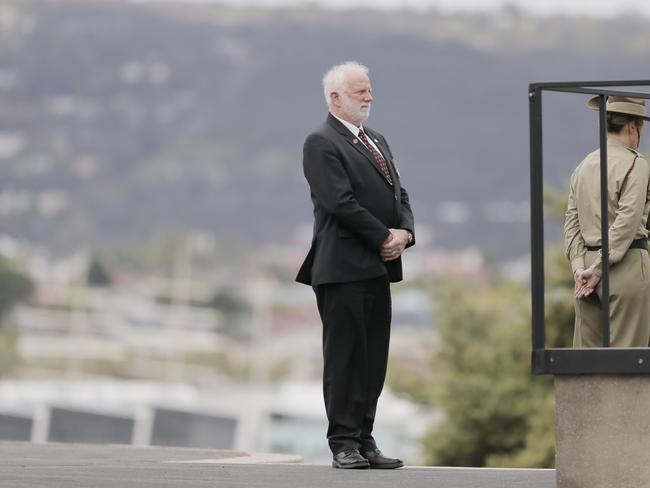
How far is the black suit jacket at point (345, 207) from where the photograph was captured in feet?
25.6

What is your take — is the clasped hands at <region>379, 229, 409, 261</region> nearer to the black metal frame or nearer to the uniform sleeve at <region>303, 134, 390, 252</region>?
the uniform sleeve at <region>303, 134, 390, 252</region>

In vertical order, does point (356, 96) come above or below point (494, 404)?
above

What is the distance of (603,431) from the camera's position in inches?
239

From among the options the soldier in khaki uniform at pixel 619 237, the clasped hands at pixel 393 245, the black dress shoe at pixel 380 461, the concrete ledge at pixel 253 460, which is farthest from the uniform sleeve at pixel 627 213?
the concrete ledge at pixel 253 460

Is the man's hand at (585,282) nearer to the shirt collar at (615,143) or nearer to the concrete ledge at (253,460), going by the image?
the shirt collar at (615,143)

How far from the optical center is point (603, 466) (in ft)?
19.8

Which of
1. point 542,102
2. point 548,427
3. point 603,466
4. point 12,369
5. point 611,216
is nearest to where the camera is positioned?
point 603,466

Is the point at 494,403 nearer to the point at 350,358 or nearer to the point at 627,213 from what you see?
the point at 350,358

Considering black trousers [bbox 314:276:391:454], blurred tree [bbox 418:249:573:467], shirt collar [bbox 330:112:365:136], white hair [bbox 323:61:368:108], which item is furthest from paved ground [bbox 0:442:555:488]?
blurred tree [bbox 418:249:573:467]

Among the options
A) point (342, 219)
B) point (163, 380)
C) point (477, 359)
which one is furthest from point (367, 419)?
point (163, 380)

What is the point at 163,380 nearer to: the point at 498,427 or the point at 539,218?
the point at 498,427

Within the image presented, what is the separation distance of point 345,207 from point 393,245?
0.28 metres

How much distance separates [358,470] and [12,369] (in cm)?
17063

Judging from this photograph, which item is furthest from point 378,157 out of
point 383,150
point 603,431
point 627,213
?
point 603,431
